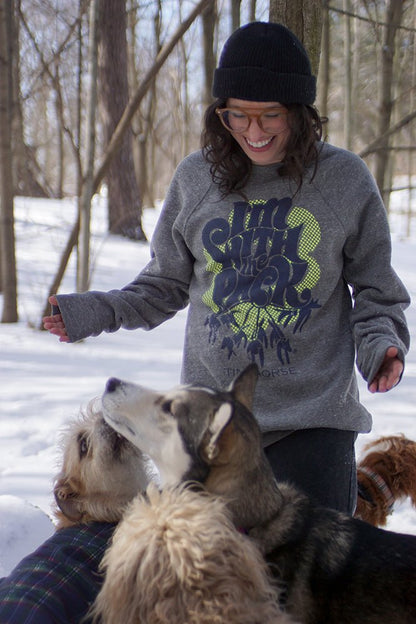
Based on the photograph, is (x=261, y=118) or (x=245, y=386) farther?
(x=261, y=118)

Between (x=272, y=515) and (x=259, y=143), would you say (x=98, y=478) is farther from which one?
(x=259, y=143)

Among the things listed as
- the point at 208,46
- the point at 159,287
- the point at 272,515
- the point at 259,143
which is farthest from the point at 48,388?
the point at 208,46

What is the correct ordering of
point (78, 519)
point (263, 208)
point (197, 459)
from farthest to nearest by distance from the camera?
point (263, 208) → point (78, 519) → point (197, 459)

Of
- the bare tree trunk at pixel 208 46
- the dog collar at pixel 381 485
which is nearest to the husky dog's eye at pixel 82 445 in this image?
the dog collar at pixel 381 485

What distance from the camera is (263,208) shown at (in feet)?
10.2

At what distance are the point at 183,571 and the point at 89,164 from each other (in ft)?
20.5

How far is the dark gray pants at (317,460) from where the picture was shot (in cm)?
309

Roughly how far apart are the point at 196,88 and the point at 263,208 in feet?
83.9

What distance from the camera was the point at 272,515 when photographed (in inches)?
99.4

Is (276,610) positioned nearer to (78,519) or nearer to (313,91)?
(78,519)

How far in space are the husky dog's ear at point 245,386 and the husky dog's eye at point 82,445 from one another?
2.52ft

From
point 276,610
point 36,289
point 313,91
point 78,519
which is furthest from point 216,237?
point 36,289

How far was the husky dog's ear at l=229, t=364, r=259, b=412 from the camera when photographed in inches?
104

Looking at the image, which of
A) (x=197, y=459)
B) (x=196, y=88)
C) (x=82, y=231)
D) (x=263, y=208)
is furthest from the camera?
(x=196, y=88)
